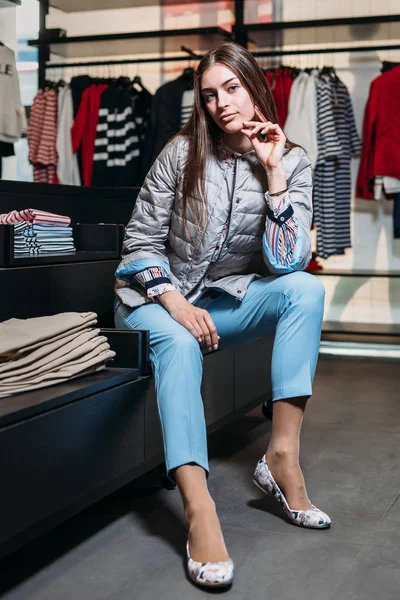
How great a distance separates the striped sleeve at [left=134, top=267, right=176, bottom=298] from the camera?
1.96m

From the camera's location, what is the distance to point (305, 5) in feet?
17.7

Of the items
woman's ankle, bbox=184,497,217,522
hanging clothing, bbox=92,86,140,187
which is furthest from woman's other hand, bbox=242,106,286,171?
hanging clothing, bbox=92,86,140,187

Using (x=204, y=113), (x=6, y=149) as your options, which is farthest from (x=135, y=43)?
(x=204, y=113)

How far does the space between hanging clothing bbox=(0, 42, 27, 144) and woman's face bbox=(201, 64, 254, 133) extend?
8.26 feet

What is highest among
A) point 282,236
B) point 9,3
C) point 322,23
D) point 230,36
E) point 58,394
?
point 322,23

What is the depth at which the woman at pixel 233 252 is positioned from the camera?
72.9 inches

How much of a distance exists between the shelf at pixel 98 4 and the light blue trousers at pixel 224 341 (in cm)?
400

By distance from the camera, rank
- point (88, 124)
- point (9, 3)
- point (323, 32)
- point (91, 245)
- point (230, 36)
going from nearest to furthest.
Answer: point (91, 245) < point (9, 3) < point (230, 36) < point (323, 32) < point (88, 124)

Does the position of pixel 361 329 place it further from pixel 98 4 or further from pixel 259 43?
pixel 98 4

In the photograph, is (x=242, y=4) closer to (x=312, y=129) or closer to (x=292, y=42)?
(x=292, y=42)

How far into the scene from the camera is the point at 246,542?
1.78 meters

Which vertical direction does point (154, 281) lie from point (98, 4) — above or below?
below

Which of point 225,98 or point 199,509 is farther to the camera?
point 225,98

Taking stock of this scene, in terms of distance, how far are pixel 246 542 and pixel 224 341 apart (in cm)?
57
